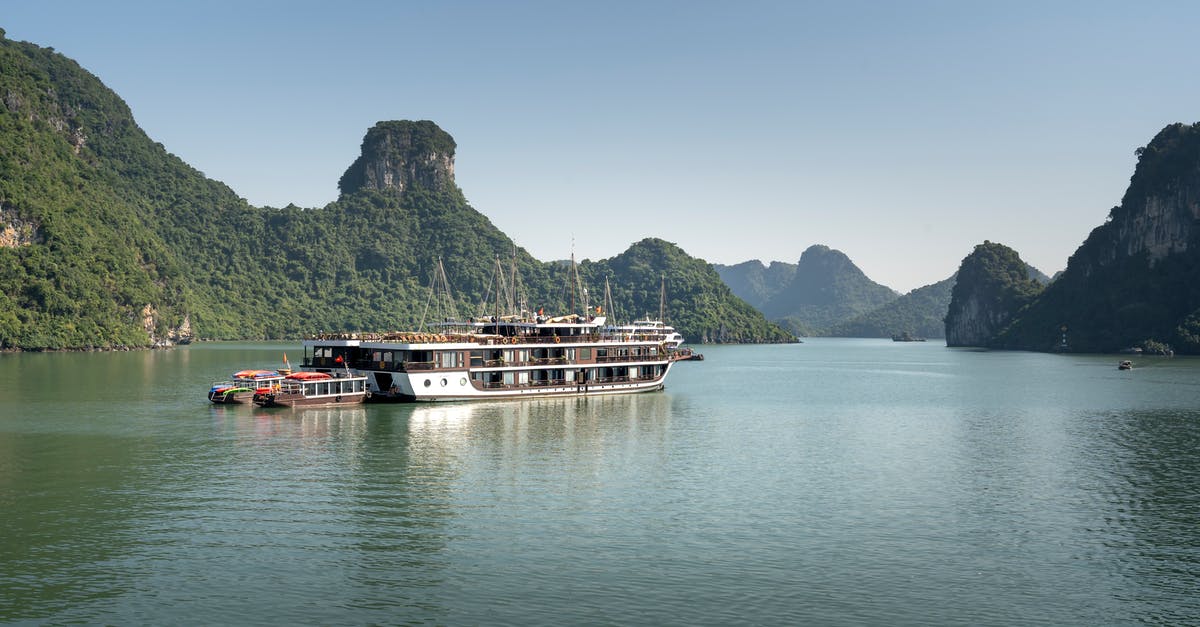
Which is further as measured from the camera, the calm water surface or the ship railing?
the ship railing

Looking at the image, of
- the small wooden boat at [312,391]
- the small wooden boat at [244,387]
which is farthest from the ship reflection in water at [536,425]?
the small wooden boat at [244,387]

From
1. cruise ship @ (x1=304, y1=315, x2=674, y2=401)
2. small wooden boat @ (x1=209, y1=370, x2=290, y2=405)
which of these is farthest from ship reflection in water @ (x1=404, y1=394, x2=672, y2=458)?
small wooden boat @ (x1=209, y1=370, x2=290, y2=405)

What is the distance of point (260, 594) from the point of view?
997 inches

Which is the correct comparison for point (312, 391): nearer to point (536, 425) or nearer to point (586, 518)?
point (536, 425)

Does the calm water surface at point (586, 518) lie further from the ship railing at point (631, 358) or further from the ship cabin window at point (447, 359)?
the ship railing at point (631, 358)

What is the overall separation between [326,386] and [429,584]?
154ft

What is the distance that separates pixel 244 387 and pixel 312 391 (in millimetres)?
7815

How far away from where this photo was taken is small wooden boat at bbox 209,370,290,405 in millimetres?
71375

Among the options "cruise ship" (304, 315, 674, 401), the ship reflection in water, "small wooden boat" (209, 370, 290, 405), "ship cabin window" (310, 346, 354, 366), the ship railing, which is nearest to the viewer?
the ship reflection in water

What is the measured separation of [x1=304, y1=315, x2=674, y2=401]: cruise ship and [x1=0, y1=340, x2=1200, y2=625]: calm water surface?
4.08 metres

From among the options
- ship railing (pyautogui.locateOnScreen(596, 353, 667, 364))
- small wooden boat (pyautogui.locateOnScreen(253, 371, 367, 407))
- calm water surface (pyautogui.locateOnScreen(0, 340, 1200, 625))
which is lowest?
calm water surface (pyautogui.locateOnScreen(0, 340, 1200, 625))

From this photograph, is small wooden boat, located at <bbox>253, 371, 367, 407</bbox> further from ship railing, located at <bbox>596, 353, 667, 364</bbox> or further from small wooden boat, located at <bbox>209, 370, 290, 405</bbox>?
ship railing, located at <bbox>596, 353, 667, 364</bbox>

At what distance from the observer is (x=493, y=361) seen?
7544 centimetres

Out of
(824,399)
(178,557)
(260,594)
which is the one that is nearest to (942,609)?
(260,594)
